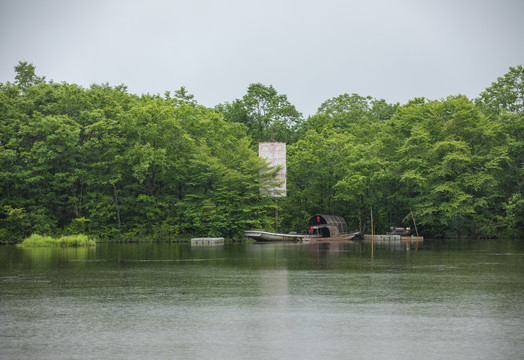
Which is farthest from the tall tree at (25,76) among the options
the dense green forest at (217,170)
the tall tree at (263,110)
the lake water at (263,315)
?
the lake water at (263,315)

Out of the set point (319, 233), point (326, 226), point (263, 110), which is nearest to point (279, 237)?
point (326, 226)

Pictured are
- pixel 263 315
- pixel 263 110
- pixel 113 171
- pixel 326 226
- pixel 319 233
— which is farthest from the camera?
pixel 263 110

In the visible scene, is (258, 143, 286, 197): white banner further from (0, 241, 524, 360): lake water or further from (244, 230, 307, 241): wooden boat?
(0, 241, 524, 360): lake water

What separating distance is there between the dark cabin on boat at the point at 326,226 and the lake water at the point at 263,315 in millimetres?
33914

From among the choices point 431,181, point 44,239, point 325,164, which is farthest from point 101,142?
point 431,181

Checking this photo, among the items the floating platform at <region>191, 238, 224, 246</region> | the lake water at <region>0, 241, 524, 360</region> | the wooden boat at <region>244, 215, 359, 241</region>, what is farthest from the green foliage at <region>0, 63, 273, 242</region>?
the lake water at <region>0, 241, 524, 360</region>

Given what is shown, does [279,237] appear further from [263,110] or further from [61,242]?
[263,110]

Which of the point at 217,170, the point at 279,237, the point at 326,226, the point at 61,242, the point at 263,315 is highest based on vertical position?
the point at 217,170

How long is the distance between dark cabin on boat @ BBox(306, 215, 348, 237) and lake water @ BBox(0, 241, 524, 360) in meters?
33.9

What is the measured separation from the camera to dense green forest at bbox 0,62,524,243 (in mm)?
58688

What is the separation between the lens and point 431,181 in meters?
61.8

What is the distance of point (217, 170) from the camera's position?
60875 millimetres

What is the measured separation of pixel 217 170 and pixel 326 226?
12283 millimetres

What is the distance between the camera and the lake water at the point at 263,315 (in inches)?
392
